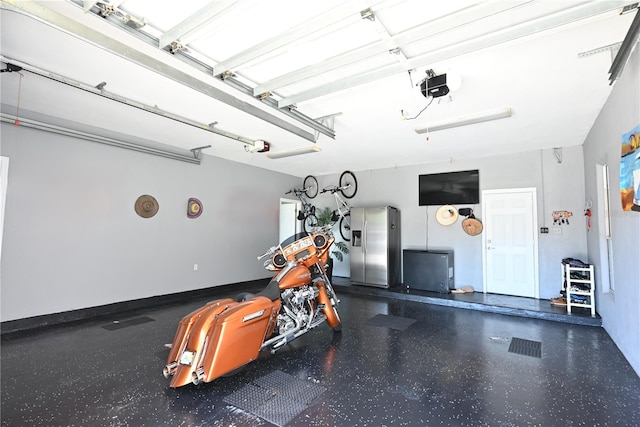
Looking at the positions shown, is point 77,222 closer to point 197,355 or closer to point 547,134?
point 197,355

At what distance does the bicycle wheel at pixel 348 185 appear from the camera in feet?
23.5

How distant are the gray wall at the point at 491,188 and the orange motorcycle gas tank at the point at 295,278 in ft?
12.6

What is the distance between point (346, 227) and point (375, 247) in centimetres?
118

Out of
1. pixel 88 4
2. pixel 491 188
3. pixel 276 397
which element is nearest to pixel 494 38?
pixel 88 4

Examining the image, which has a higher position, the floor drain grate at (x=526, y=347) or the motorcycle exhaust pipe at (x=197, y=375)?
the motorcycle exhaust pipe at (x=197, y=375)

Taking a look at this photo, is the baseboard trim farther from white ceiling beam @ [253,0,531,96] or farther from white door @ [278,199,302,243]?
white ceiling beam @ [253,0,531,96]

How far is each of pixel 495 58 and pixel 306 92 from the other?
67.2 inches

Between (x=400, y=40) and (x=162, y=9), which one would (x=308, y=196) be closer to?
(x=400, y=40)

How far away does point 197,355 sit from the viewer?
2227 mm

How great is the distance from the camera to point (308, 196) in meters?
7.89

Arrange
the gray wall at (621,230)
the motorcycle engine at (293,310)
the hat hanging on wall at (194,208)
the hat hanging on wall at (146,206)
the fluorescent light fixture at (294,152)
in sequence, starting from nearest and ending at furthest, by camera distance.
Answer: the gray wall at (621,230) < the motorcycle engine at (293,310) < the hat hanging on wall at (146,206) < the fluorescent light fixture at (294,152) < the hat hanging on wall at (194,208)

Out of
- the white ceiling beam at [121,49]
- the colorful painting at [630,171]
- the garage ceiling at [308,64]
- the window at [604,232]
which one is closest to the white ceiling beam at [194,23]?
the garage ceiling at [308,64]

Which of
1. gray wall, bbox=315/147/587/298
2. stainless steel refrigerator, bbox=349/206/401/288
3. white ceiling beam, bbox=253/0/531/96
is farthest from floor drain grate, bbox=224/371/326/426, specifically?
gray wall, bbox=315/147/587/298

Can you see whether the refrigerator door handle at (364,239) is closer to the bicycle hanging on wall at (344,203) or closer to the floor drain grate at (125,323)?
the bicycle hanging on wall at (344,203)
